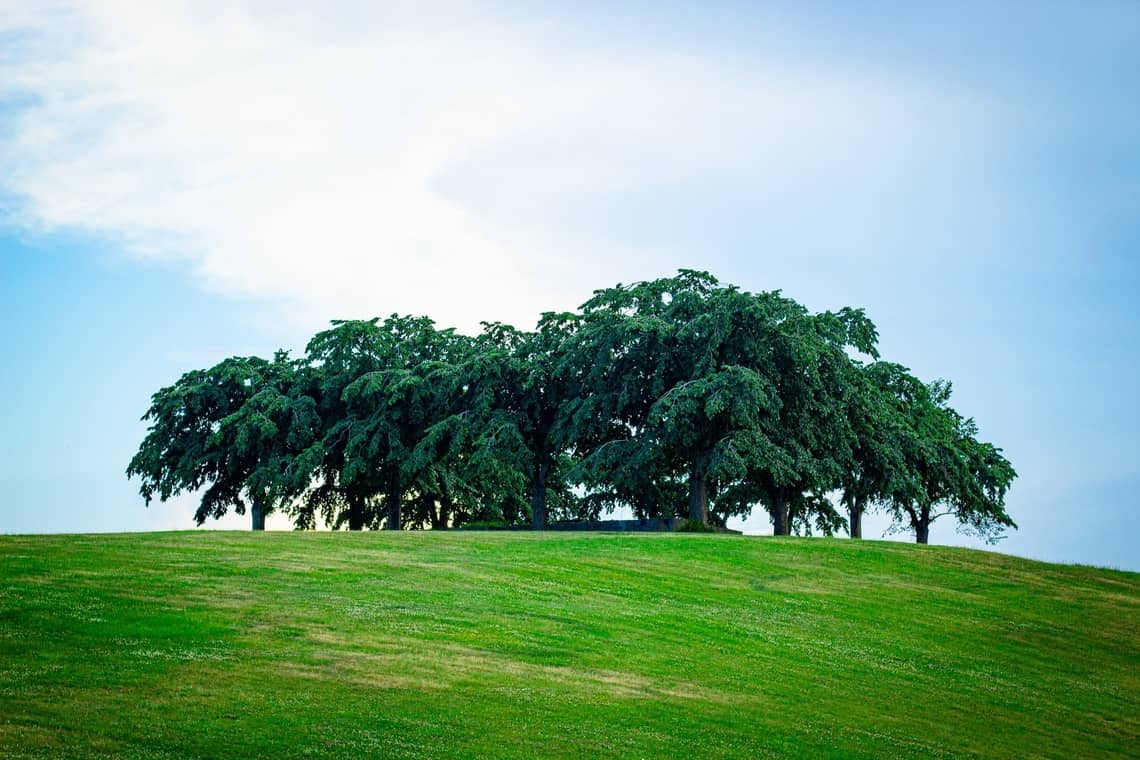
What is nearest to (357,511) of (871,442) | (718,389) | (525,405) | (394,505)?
(394,505)

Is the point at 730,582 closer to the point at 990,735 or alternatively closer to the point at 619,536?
the point at 619,536

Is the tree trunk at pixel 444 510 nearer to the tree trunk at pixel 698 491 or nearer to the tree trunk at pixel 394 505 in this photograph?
the tree trunk at pixel 394 505

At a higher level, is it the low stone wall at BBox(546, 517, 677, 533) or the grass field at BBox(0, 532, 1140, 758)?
the low stone wall at BBox(546, 517, 677, 533)

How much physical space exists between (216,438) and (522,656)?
52022 millimetres

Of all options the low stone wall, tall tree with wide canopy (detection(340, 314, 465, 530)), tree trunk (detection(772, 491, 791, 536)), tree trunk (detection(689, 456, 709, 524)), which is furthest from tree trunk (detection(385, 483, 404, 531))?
tree trunk (detection(772, 491, 791, 536))

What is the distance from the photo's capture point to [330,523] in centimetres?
7806

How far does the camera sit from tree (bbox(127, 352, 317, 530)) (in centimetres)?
7300

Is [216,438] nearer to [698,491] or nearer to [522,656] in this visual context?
[698,491]

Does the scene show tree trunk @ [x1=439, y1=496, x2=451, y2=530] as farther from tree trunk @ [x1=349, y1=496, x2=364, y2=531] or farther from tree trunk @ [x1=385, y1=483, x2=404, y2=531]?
tree trunk @ [x1=385, y1=483, x2=404, y2=531]

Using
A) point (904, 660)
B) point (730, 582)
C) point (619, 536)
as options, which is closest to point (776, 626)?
point (904, 660)

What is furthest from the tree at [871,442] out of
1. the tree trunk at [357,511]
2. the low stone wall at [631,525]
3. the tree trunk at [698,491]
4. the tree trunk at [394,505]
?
the tree trunk at [357,511]

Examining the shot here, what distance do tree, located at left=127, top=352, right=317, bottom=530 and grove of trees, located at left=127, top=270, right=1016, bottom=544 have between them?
0.47ft

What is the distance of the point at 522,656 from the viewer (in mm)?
24375

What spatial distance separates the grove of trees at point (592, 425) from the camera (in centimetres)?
5666
